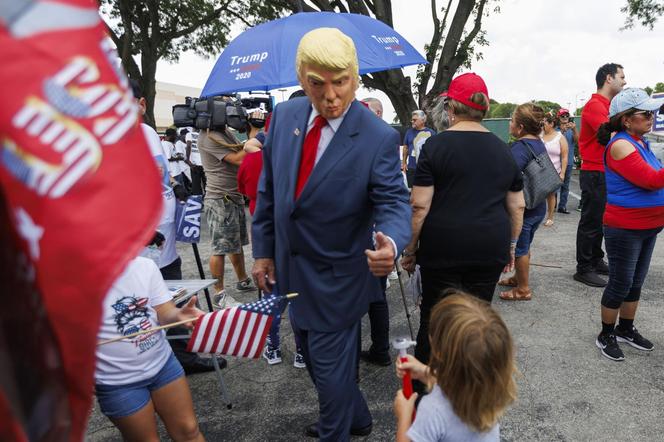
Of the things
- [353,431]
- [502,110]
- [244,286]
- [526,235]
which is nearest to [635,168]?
[526,235]

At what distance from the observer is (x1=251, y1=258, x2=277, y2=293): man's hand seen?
2.13 meters

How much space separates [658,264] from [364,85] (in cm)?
855

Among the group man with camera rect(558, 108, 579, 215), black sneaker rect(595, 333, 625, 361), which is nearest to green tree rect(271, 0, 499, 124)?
man with camera rect(558, 108, 579, 215)

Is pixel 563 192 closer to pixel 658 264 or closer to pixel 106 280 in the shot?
pixel 658 264

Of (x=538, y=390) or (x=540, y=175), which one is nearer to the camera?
(x=538, y=390)

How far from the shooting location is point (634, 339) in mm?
3113

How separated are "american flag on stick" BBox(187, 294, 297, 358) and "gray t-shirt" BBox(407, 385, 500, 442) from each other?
69 cm

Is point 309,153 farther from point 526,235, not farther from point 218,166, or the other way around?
point 526,235

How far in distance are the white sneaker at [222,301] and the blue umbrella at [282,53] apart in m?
1.96

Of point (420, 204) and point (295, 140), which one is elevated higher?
point (295, 140)

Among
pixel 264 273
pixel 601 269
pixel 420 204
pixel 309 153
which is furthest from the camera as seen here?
pixel 601 269

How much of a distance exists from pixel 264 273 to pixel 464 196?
3.52 feet

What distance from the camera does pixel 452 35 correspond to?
1074 centimetres

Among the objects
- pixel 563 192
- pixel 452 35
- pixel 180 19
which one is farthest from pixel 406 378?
pixel 180 19
